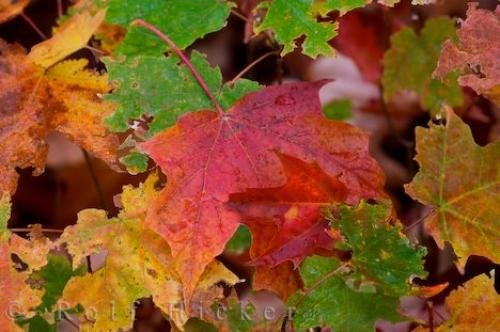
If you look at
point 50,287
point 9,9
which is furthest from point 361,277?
point 9,9

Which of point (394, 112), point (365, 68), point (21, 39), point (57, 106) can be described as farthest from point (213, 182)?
point (21, 39)

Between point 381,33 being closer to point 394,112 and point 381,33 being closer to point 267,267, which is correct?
point 394,112

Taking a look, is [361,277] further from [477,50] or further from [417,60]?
[417,60]

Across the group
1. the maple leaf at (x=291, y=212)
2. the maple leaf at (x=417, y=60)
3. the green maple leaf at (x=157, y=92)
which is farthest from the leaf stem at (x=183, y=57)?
the maple leaf at (x=417, y=60)

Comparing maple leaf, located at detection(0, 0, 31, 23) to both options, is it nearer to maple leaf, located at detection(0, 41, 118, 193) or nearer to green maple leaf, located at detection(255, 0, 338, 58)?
maple leaf, located at detection(0, 41, 118, 193)

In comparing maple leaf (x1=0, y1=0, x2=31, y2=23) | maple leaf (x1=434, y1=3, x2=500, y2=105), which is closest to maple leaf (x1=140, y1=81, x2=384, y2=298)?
maple leaf (x1=434, y1=3, x2=500, y2=105)

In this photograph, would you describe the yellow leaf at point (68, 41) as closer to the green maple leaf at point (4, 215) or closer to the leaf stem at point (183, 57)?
the leaf stem at point (183, 57)
